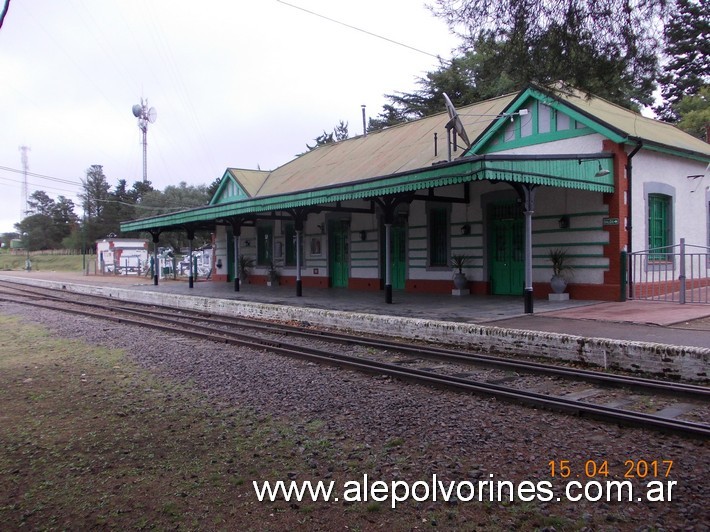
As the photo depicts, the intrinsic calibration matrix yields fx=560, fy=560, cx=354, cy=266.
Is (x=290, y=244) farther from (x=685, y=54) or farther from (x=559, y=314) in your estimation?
(x=685, y=54)

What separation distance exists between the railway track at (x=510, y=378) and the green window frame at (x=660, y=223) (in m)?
8.43

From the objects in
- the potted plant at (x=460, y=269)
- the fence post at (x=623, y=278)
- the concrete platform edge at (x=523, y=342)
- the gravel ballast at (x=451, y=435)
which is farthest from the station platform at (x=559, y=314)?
the gravel ballast at (x=451, y=435)

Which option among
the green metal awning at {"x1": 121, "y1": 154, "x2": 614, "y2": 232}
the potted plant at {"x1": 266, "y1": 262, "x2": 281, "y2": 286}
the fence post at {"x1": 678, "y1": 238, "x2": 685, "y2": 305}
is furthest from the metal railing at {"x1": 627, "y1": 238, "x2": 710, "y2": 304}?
the potted plant at {"x1": 266, "y1": 262, "x2": 281, "y2": 286}

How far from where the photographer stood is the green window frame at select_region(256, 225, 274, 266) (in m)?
25.4

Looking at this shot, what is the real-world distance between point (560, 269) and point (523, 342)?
5.94 m

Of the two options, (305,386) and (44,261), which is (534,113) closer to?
(305,386)

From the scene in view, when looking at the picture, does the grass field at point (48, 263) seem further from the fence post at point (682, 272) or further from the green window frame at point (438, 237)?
the fence post at point (682, 272)

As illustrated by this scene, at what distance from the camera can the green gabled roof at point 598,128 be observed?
13289 millimetres

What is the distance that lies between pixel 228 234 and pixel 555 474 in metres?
26.0

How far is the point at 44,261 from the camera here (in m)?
70.2

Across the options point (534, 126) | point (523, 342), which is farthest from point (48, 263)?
point (523, 342)

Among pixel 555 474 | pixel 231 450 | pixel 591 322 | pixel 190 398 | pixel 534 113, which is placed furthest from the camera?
pixel 534 113

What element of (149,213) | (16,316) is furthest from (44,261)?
(16,316)

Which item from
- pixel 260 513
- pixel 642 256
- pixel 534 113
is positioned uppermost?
pixel 534 113
